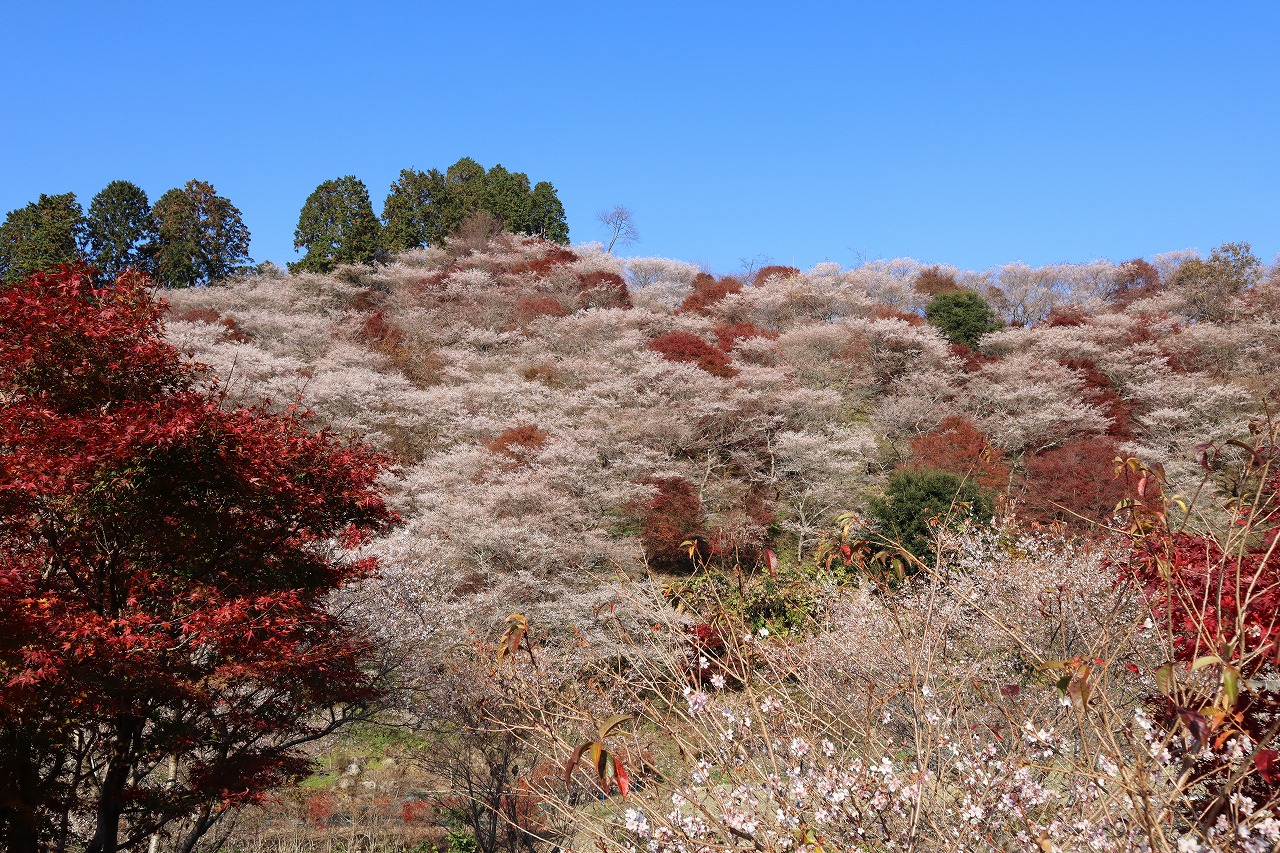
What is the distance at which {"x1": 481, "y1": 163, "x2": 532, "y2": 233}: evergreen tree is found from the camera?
36.8 metres

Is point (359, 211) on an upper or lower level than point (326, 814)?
upper

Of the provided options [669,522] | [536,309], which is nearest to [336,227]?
[536,309]

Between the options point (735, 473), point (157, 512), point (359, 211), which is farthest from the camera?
point (359, 211)

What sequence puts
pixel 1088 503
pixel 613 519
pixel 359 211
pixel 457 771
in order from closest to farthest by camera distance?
pixel 457 771 → pixel 613 519 → pixel 1088 503 → pixel 359 211

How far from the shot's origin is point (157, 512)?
523 centimetres

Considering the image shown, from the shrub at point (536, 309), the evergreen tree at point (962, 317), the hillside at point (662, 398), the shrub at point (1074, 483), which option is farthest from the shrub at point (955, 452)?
the shrub at point (536, 309)

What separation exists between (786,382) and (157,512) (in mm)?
16860

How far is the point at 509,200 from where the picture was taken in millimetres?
37375

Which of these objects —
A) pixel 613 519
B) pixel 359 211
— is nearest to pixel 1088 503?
pixel 613 519

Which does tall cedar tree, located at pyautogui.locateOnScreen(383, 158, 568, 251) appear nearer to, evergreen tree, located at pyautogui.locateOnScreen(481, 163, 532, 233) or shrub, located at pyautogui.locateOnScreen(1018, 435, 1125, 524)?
evergreen tree, located at pyautogui.locateOnScreen(481, 163, 532, 233)

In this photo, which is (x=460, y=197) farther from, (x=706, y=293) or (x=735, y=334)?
(x=735, y=334)

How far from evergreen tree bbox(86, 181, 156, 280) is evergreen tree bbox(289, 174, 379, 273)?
539 cm

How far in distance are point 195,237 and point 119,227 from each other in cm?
257

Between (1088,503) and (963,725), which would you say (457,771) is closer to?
(963,725)
